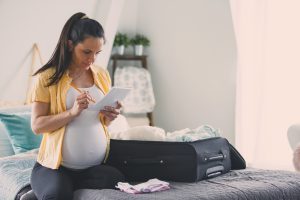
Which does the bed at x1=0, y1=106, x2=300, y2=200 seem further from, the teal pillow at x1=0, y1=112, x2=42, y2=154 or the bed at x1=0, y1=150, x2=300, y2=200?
the teal pillow at x1=0, y1=112, x2=42, y2=154

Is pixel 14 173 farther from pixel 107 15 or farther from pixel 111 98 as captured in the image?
pixel 107 15

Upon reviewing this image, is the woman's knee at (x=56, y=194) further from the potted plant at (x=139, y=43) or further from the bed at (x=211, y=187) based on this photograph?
the potted plant at (x=139, y=43)

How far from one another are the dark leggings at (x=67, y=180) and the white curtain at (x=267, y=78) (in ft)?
6.43

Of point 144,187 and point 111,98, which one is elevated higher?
point 111,98

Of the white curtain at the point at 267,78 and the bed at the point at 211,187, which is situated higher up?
the white curtain at the point at 267,78

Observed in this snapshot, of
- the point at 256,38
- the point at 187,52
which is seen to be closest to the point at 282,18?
the point at 256,38

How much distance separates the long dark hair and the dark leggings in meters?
0.38

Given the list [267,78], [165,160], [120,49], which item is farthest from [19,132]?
[120,49]

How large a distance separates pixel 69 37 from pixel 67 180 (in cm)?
62

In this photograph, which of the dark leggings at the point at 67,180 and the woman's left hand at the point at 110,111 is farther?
the woman's left hand at the point at 110,111

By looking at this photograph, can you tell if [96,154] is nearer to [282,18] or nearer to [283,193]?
[283,193]

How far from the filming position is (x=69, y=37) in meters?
2.06

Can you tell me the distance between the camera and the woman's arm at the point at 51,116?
6.21 ft

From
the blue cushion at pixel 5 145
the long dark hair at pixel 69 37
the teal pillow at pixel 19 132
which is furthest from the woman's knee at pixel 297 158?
the blue cushion at pixel 5 145
